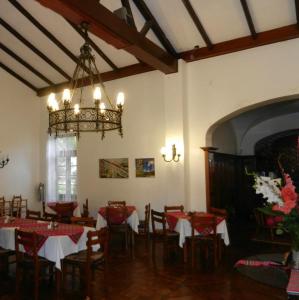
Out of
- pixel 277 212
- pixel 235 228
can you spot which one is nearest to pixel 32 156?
pixel 235 228

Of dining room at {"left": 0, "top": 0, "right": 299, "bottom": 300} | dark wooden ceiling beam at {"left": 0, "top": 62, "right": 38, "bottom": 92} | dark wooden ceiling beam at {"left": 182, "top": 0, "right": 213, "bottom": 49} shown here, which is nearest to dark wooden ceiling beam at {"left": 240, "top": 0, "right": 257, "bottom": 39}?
dining room at {"left": 0, "top": 0, "right": 299, "bottom": 300}

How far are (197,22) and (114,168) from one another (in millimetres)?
4081

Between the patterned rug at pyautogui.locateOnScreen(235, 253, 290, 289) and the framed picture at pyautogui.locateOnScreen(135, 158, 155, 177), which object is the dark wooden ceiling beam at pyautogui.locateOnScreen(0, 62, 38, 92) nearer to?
the framed picture at pyautogui.locateOnScreen(135, 158, 155, 177)

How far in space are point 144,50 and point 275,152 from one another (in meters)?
5.90

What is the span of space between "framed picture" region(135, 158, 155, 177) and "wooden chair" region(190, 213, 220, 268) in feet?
8.73

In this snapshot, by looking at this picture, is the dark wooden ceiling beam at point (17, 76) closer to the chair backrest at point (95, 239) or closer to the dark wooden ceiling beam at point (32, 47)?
the dark wooden ceiling beam at point (32, 47)

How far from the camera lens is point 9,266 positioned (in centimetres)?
514

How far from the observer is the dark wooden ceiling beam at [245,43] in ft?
19.4

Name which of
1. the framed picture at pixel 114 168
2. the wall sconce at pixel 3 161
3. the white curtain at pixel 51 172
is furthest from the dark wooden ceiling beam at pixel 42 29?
the wall sconce at pixel 3 161

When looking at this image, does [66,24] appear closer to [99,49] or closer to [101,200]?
[99,49]

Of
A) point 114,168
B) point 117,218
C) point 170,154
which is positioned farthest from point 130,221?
point 114,168

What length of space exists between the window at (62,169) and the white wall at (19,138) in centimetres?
59

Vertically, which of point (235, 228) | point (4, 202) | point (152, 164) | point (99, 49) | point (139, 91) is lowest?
point (235, 228)

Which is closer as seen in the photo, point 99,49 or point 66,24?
point 66,24
